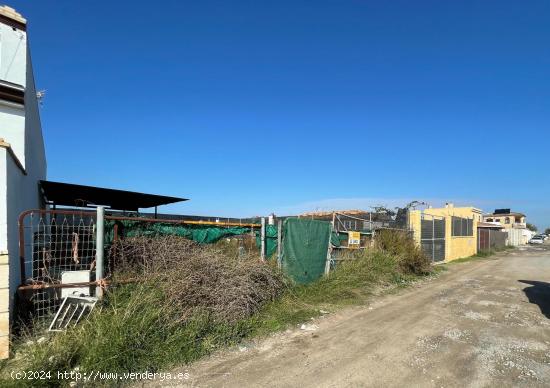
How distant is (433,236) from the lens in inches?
892

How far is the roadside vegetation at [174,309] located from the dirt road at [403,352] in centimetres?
53

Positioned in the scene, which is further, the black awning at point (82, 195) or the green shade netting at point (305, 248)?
the black awning at point (82, 195)

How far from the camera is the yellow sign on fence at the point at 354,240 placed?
13305 millimetres

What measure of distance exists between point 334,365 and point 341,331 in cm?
180

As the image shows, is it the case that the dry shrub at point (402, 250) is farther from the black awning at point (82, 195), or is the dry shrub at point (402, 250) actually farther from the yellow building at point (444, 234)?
the black awning at point (82, 195)

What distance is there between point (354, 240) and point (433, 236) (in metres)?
11.4

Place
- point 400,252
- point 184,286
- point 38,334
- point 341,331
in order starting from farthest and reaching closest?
point 400,252
point 341,331
point 184,286
point 38,334

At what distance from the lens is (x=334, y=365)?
17.8ft

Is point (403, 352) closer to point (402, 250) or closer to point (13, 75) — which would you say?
point (13, 75)

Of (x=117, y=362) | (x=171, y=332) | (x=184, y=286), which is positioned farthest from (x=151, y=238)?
(x=117, y=362)

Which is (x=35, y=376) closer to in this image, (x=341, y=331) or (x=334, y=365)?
(x=334, y=365)

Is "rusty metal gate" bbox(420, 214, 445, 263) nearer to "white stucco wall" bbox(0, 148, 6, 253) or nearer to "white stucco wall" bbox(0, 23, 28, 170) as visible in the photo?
"white stucco wall" bbox(0, 23, 28, 170)

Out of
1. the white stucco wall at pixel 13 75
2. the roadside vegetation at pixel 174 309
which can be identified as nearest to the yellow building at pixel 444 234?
the roadside vegetation at pixel 174 309

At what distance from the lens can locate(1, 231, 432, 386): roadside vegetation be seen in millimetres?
4898
